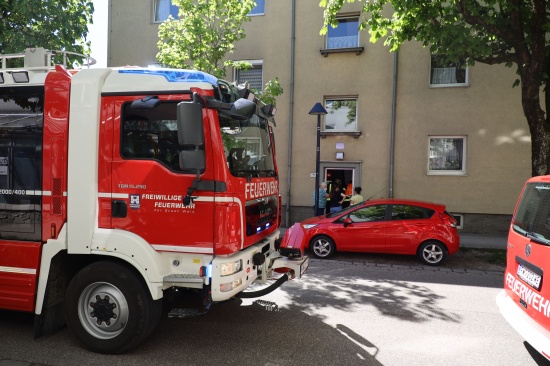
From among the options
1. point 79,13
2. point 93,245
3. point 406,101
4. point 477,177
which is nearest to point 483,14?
point 406,101

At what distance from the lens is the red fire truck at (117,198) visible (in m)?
3.73

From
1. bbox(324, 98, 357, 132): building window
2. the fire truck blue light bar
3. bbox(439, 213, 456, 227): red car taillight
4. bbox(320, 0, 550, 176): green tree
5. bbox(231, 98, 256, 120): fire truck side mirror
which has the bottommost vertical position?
bbox(439, 213, 456, 227): red car taillight

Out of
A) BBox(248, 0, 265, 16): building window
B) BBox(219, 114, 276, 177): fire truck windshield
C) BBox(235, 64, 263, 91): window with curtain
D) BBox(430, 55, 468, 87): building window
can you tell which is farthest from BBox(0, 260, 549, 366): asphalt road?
BBox(248, 0, 265, 16): building window

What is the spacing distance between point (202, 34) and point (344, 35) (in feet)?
17.8

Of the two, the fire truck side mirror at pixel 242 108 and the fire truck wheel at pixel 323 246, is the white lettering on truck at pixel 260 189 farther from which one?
the fire truck wheel at pixel 323 246

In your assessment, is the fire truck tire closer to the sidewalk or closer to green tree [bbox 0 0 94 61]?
green tree [bbox 0 0 94 61]

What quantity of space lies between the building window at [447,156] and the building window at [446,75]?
1723 mm

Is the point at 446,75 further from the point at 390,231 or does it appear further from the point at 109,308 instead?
the point at 109,308

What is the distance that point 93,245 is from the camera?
3857 millimetres

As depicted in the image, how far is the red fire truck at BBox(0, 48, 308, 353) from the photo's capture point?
373cm

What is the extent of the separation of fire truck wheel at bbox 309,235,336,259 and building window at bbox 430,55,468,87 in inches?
270

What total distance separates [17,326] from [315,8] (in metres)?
12.3

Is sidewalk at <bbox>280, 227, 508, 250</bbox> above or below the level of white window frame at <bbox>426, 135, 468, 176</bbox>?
below

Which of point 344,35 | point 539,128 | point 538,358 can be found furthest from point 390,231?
point 344,35
